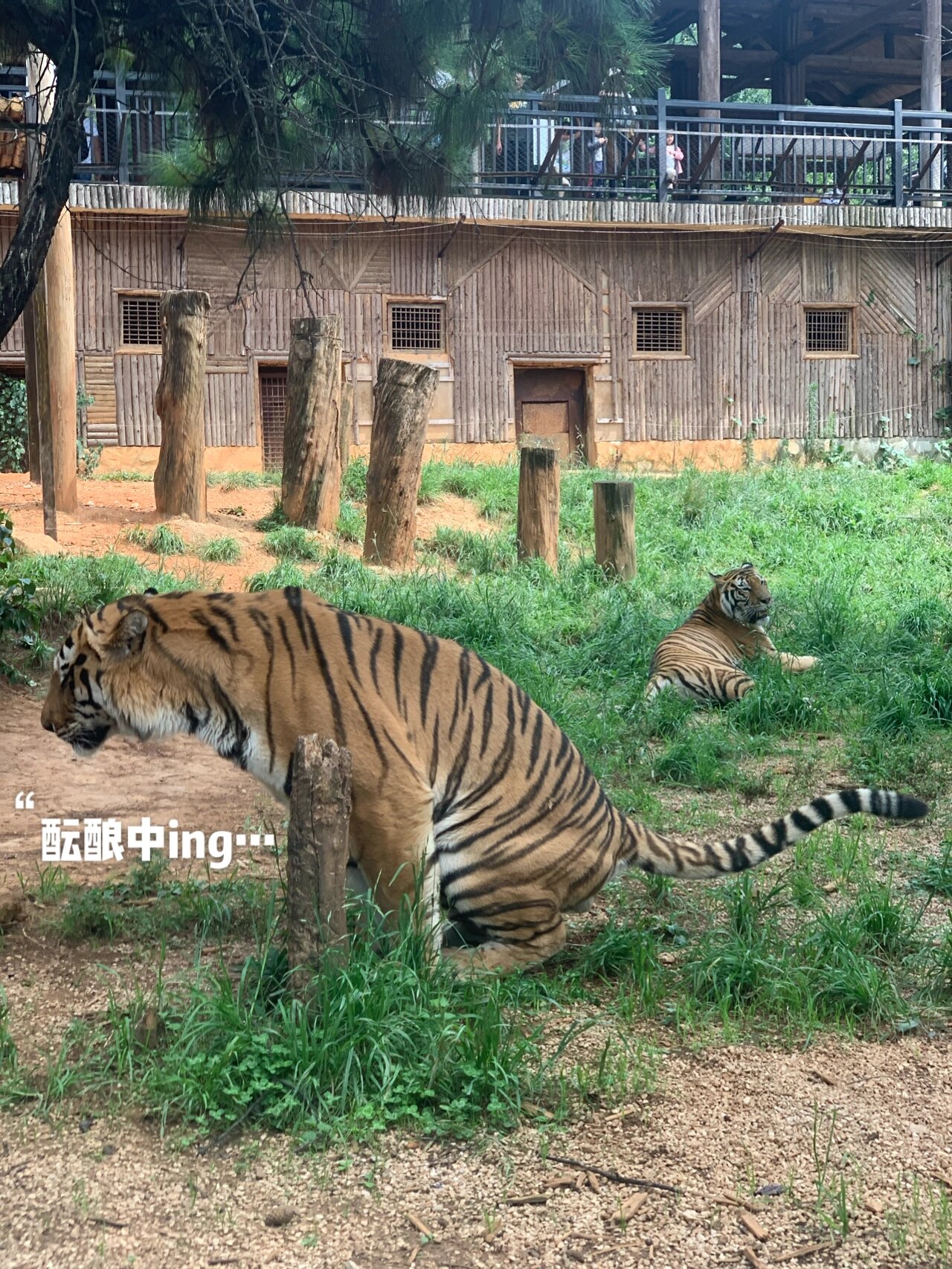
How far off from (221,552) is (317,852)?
8052mm

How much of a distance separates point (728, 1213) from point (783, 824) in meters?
1.54

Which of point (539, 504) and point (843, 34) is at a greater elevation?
point (843, 34)

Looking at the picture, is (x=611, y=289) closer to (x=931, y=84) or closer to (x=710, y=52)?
(x=710, y=52)

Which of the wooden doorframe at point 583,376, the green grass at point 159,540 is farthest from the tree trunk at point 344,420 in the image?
the wooden doorframe at point 583,376

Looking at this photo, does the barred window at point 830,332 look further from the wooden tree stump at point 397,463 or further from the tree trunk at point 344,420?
the wooden tree stump at point 397,463

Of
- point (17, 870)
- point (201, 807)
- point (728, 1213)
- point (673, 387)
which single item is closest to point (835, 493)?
point (673, 387)

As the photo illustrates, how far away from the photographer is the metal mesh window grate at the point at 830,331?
2253 centimetres

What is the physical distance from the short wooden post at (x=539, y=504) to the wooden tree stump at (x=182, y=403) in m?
3.05

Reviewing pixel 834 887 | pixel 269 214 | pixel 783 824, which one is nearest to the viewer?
pixel 783 824

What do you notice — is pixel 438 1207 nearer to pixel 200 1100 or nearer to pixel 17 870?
pixel 200 1100

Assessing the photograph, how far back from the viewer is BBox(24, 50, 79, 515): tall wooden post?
12180 millimetres

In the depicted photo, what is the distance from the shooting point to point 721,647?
8.70m

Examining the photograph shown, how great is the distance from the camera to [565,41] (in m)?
6.81

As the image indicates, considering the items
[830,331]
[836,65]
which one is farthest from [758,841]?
[836,65]
